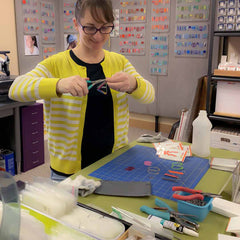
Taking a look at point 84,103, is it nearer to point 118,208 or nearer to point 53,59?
point 53,59

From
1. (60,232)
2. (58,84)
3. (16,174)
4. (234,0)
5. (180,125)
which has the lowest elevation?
(16,174)

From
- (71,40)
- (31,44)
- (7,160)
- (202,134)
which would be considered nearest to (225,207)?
(202,134)

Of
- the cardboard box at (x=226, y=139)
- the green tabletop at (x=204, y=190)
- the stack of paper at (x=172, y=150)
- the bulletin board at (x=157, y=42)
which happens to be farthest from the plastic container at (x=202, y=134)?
the bulletin board at (x=157, y=42)

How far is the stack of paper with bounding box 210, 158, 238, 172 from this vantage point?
1.32 metres

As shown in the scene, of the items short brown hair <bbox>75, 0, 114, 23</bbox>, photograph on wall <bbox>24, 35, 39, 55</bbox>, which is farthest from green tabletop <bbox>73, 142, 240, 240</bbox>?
photograph on wall <bbox>24, 35, 39, 55</bbox>

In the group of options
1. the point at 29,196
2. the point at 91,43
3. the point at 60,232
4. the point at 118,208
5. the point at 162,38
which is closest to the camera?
the point at 60,232

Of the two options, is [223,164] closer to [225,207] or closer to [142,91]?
[225,207]

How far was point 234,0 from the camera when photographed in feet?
9.73

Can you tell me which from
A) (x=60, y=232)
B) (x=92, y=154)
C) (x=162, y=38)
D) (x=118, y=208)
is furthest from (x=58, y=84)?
(x=162, y=38)

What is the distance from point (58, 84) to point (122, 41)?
3.52 metres

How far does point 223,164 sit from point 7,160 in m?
2.32

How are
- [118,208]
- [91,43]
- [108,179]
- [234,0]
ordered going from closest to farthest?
[118,208] → [108,179] → [91,43] → [234,0]

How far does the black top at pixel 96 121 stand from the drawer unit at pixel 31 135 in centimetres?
183

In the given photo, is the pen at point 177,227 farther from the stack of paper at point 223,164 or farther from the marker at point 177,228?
the stack of paper at point 223,164
